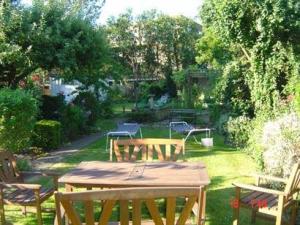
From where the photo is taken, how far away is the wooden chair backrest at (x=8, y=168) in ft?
18.8

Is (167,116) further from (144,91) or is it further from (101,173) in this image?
(101,173)

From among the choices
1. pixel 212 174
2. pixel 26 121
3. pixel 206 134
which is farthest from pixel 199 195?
pixel 206 134

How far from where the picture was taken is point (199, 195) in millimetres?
3064

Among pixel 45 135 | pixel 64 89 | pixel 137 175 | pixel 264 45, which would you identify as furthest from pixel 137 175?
pixel 64 89

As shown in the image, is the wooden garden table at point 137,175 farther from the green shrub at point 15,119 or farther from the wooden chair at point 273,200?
the green shrub at point 15,119

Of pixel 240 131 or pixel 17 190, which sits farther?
pixel 240 131

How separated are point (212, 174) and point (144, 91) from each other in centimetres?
1664

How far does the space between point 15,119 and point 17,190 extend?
10.1 ft

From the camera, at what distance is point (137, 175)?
473 cm

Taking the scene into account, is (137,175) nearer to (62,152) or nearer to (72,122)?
(62,152)

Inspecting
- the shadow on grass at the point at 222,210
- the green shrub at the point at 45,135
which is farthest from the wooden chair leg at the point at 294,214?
the green shrub at the point at 45,135

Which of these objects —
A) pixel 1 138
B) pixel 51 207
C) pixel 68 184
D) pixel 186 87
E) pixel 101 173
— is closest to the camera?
pixel 68 184

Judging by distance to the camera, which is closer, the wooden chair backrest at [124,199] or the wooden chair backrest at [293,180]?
the wooden chair backrest at [124,199]

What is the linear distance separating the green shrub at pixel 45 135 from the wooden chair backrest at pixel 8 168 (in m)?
5.91
